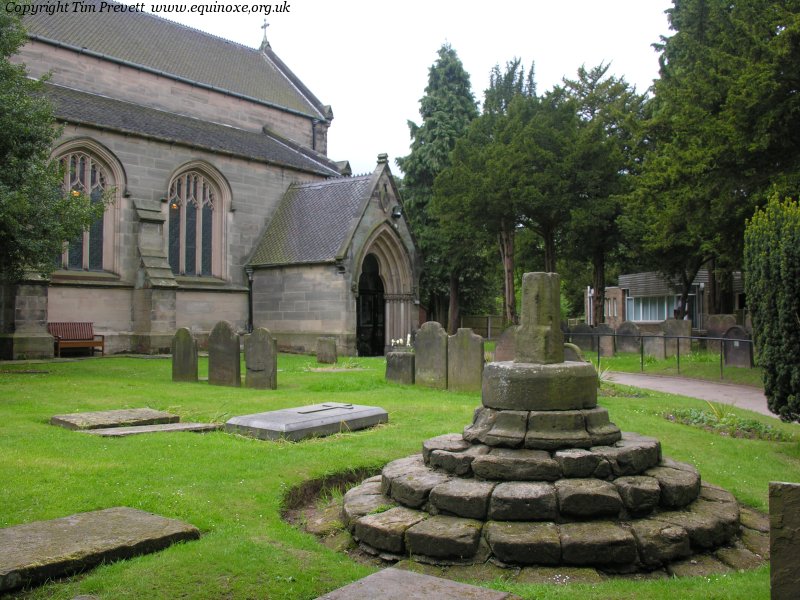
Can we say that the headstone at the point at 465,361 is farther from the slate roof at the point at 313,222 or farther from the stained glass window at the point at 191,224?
the stained glass window at the point at 191,224

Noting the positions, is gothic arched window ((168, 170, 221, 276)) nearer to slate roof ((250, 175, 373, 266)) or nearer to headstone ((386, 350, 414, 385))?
slate roof ((250, 175, 373, 266))

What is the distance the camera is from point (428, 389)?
14641 mm

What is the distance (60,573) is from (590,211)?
25005 millimetres

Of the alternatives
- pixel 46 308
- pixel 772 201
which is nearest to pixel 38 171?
pixel 46 308

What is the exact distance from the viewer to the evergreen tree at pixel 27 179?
557 inches

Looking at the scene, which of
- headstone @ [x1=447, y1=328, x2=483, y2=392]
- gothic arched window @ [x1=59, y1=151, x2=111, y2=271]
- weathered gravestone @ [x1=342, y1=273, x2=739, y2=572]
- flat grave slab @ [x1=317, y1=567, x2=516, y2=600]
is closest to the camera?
flat grave slab @ [x1=317, y1=567, x2=516, y2=600]

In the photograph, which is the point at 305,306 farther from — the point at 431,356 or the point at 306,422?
the point at 306,422

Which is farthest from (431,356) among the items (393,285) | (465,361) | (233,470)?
(393,285)

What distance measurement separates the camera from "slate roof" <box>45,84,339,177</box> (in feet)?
75.2

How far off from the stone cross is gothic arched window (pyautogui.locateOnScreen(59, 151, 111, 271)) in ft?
63.2

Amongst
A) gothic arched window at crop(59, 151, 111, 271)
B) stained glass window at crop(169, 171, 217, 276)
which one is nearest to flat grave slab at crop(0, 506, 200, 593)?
gothic arched window at crop(59, 151, 111, 271)

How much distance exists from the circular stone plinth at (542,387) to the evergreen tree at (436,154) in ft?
107

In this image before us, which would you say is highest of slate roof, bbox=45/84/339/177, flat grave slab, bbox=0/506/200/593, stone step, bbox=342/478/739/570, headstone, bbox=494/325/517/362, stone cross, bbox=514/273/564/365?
slate roof, bbox=45/84/339/177

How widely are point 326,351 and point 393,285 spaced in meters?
7.50
